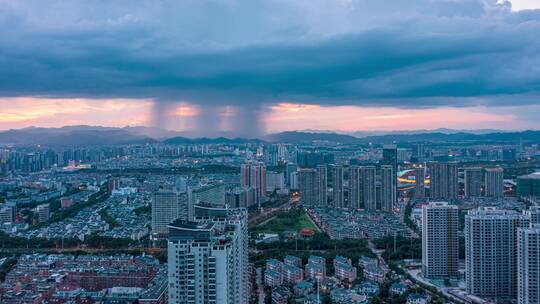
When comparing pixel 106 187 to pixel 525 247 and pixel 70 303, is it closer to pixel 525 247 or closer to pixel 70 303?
pixel 70 303

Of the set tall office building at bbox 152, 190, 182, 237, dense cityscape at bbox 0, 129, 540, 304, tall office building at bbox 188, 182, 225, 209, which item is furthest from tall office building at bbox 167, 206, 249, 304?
tall office building at bbox 188, 182, 225, 209

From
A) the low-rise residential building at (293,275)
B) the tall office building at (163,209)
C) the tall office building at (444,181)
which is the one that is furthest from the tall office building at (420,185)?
the low-rise residential building at (293,275)

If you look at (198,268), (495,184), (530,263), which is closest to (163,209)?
(530,263)

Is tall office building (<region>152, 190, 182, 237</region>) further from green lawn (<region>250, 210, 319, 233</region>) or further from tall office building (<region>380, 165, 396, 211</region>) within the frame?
tall office building (<region>380, 165, 396, 211</region>)

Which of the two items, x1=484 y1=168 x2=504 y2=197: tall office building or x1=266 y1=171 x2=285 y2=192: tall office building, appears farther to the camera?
x1=266 y1=171 x2=285 y2=192: tall office building

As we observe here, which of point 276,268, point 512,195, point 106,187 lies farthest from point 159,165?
point 276,268

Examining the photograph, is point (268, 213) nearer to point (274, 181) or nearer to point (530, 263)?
point (274, 181)

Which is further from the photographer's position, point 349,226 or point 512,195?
point 512,195
